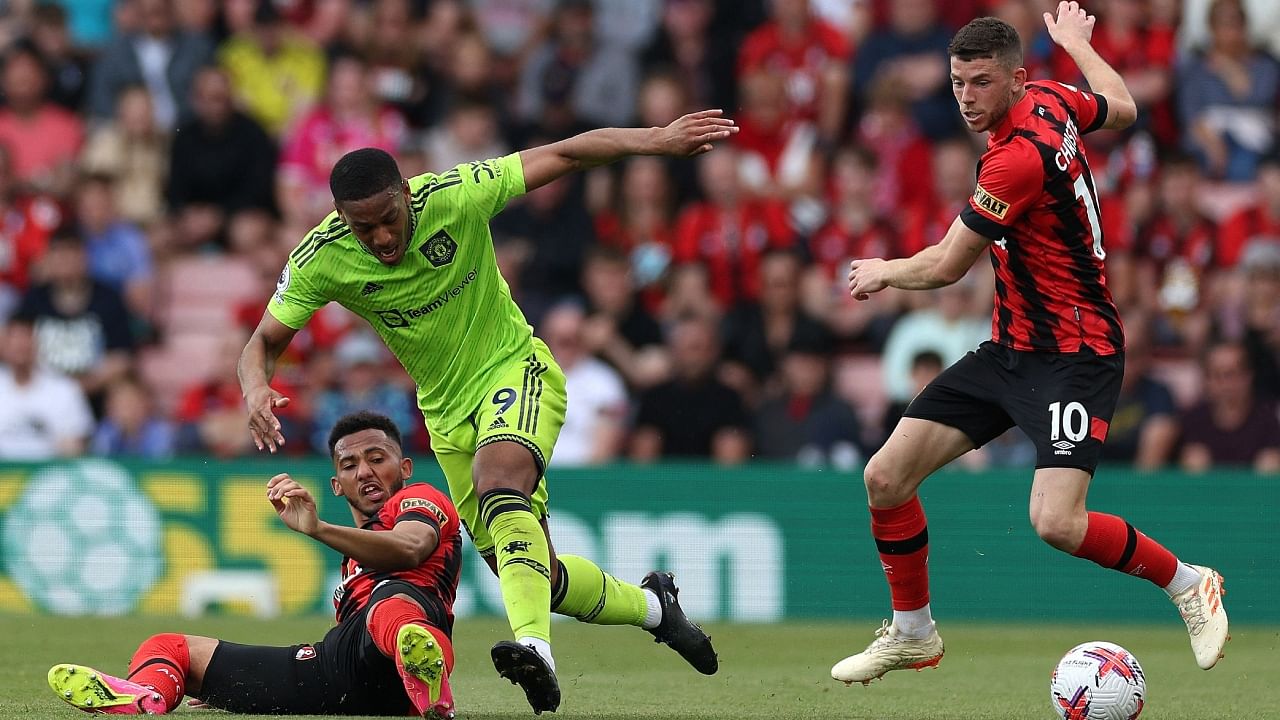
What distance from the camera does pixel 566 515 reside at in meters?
13.6

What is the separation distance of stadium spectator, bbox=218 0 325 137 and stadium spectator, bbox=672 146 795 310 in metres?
3.82

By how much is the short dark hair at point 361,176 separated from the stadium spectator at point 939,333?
23.2 feet

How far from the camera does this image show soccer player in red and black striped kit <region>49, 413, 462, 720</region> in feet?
23.1

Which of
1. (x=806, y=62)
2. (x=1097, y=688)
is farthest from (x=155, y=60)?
(x=1097, y=688)

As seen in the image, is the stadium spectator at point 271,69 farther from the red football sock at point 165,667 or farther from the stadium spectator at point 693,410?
the red football sock at point 165,667

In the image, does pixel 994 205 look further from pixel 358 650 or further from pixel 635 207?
pixel 635 207

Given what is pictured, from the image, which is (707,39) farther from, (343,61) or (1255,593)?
(1255,593)

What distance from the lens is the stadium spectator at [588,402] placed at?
14359 millimetres

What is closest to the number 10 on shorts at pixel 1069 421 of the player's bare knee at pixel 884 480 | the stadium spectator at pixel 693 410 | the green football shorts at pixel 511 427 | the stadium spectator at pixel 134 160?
the player's bare knee at pixel 884 480

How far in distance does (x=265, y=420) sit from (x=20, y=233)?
9.28m

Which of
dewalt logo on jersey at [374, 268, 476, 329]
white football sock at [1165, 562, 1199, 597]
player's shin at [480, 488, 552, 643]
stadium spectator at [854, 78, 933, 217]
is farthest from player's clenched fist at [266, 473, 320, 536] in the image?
stadium spectator at [854, 78, 933, 217]

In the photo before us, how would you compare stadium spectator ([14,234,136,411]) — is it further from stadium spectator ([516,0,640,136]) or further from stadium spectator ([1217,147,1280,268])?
stadium spectator ([1217,147,1280,268])

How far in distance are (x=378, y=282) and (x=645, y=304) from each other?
7.15 metres

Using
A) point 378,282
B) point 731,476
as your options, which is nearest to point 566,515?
point 731,476
